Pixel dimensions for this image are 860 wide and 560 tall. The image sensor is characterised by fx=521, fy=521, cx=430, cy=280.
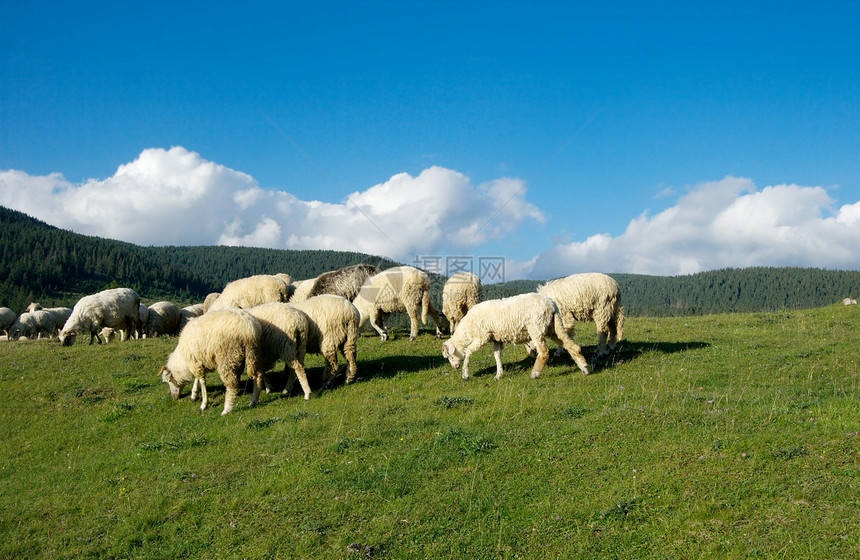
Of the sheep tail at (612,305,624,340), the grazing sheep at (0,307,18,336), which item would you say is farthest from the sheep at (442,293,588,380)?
the grazing sheep at (0,307,18,336)

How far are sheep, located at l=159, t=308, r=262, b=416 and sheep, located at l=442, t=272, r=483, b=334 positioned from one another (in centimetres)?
851

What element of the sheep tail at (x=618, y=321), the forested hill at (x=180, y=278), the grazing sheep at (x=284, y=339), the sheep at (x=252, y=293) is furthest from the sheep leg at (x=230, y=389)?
the forested hill at (x=180, y=278)

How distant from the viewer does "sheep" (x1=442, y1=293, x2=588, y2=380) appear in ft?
44.4

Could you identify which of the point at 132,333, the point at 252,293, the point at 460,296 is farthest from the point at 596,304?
the point at 132,333

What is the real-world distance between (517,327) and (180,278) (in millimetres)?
162782

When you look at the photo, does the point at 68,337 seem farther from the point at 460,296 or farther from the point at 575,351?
the point at 575,351

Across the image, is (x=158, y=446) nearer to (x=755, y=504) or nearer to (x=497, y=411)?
(x=497, y=411)

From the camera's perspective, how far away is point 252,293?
72.1 feet

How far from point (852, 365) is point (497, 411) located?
987 centimetres

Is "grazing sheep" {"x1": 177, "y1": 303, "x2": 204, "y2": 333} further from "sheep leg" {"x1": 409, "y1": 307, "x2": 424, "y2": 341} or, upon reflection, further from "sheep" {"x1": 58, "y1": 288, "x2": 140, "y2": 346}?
"sheep leg" {"x1": 409, "y1": 307, "x2": 424, "y2": 341}

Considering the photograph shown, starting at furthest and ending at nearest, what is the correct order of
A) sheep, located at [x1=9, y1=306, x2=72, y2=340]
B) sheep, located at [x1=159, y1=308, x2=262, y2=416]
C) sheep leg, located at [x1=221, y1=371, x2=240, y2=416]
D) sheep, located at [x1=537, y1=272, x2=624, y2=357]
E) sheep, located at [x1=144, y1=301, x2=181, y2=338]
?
1. sheep, located at [x1=9, y1=306, x2=72, y2=340]
2. sheep, located at [x1=144, y1=301, x2=181, y2=338]
3. sheep, located at [x1=537, y1=272, x2=624, y2=357]
4. sheep, located at [x1=159, y1=308, x2=262, y2=416]
5. sheep leg, located at [x1=221, y1=371, x2=240, y2=416]

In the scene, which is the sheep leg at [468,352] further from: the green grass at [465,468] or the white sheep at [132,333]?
the white sheep at [132,333]

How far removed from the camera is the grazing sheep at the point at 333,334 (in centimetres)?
1481

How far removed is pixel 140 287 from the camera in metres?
146
